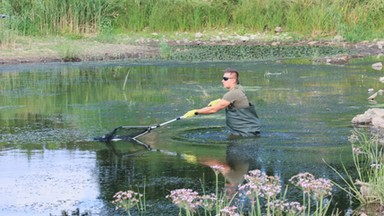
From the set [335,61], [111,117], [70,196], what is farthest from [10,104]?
[335,61]

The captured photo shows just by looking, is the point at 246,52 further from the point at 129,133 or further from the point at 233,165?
the point at 233,165

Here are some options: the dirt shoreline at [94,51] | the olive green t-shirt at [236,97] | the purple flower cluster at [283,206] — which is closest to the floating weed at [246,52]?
the dirt shoreline at [94,51]

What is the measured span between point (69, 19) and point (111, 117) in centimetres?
1661

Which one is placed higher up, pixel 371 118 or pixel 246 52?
pixel 371 118

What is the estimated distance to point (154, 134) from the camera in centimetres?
1337

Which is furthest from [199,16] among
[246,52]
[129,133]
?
[129,133]

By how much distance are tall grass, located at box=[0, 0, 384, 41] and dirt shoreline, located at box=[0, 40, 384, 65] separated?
1.68m

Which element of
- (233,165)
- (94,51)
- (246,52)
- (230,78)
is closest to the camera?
(233,165)

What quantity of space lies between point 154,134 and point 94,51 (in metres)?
14.7

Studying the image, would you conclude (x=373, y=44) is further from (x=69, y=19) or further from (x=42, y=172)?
(x=42, y=172)

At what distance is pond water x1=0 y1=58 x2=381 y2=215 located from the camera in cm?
977

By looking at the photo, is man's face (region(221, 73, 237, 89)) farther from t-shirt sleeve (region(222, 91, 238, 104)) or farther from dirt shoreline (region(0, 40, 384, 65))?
dirt shoreline (region(0, 40, 384, 65))

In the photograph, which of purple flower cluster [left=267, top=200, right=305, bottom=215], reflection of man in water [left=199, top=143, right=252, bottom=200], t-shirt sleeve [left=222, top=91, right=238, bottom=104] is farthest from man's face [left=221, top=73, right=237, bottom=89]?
purple flower cluster [left=267, top=200, right=305, bottom=215]

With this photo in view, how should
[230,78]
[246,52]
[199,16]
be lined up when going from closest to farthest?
1. [230,78]
2. [246,52]
3. [199,16]
